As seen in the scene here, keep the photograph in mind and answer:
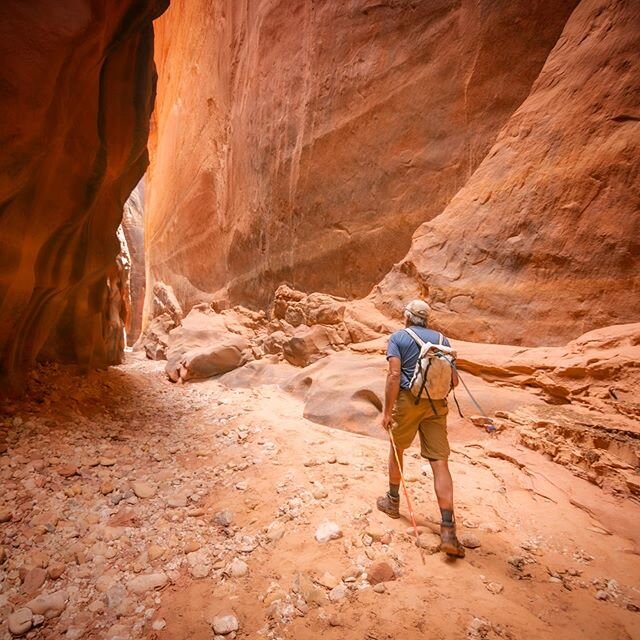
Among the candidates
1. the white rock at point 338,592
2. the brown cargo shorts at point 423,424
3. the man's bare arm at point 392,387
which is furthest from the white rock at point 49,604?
the brown cargo shorts at point 423,424

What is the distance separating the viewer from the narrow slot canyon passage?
2.17 m

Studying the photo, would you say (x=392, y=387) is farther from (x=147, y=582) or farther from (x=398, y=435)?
(x=147, y=582)

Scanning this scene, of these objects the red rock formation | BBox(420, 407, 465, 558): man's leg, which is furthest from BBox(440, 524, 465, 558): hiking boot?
the red rock formation

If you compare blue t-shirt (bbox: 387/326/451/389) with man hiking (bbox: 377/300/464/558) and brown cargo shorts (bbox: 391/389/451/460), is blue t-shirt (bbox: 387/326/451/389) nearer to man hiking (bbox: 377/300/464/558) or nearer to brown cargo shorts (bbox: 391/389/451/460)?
man hiking (bbox: 377/300/464/558)

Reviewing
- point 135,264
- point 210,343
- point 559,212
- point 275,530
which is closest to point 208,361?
point 210,343

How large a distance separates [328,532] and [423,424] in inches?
43.6

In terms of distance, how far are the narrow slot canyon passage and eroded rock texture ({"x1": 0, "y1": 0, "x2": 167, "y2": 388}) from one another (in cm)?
3

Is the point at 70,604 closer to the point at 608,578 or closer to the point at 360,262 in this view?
the point at 608,578

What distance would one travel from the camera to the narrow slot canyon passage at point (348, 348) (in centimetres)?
217

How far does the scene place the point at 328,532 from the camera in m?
2.57

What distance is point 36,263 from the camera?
4.29m

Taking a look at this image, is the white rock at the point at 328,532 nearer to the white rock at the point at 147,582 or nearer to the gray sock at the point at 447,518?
the gray sock at the point at 447,518

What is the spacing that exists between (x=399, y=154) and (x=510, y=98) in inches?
80.5

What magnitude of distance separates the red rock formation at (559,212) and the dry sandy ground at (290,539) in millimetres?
2029
